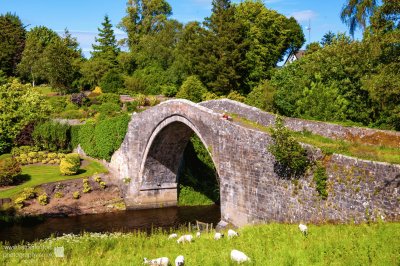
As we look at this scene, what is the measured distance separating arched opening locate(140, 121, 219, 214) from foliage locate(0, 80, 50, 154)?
14.7 metres

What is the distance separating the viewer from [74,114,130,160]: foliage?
31219mm

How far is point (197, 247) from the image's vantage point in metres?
13.2

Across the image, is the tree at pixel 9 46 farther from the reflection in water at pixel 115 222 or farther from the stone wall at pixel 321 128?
the stone wall at pixel 321 128

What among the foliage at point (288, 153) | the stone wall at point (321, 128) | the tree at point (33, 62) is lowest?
the foliage at point (288, 153)

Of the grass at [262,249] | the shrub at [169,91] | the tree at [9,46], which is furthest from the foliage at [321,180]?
the tree at [9,46]

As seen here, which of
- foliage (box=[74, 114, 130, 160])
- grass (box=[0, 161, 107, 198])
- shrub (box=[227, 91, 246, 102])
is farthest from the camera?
shrub (box=[227, 91, 246, 102])

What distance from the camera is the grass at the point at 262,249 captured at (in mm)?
10141

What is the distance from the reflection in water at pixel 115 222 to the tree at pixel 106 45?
42941 mm

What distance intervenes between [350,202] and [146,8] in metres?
82.6

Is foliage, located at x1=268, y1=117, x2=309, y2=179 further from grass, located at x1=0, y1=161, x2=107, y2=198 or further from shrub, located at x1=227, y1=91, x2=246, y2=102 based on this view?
shrub, located at x1=227, y1=91, x2=246, y2=102

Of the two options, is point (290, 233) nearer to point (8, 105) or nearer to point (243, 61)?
point (8, 105)

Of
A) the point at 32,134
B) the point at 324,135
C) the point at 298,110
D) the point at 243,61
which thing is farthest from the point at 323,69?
the point at 32,134

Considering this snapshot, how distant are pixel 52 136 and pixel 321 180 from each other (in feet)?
88.7

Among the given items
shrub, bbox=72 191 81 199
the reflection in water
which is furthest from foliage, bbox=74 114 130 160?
the reflection in water
